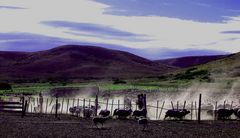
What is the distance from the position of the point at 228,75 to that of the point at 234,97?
33.1m

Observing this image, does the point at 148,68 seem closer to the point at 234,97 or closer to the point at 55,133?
the point at 234,97

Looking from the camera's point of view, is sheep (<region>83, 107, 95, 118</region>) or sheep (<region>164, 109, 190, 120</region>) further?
sheep (<region>83, 107, 95, 118</region>)

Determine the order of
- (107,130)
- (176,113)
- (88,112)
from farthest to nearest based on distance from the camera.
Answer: (88,112) < (176,113) < (107,130)

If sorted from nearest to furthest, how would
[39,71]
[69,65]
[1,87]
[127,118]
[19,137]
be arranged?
[19,137] < [127,118] < [1,87] < [39,71] < [69,65]

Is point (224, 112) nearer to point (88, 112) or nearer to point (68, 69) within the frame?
point (88, 112)

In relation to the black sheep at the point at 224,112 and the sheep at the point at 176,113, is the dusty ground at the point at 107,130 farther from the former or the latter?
the black sheep at the point at 224,112

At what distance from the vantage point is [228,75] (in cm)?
9450

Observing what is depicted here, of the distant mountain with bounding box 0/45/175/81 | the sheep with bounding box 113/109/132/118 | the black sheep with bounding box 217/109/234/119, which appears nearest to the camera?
the sheep with bounding box 113/109/132/118

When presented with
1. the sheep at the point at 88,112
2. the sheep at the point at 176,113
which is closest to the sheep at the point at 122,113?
the sheep at the point at 88,112

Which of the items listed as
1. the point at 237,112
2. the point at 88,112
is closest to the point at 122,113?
the point at 88,112

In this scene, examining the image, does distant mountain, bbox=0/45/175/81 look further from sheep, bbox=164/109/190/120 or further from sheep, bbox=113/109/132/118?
sheep, bbox=164/109/190/120

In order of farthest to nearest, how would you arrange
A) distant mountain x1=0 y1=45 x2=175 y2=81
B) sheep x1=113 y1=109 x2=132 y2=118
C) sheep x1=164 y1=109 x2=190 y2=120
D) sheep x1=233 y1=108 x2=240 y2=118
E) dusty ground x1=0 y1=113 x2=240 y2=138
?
distant mountain x1=0 y1=45 x2=175 y2=81
sheep x1=233 y1=108 x2=240 y2=118
sheep x1=164 y1=109 x2=190 y2=120
sheep x1=113 y1=109 x2=132 y2=118
dusty ground x1=0 y1=113 x2=240 y2=138

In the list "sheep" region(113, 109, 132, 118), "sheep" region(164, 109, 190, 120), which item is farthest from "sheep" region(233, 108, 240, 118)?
"sheep" region(113, 109, 132, 118)

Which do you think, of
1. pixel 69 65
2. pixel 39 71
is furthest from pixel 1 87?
pixel 69 65
